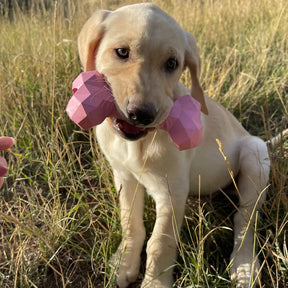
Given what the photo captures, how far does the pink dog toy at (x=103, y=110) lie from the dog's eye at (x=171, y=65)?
0.43 ft

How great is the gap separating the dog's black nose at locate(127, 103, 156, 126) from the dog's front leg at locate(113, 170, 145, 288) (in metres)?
0.57

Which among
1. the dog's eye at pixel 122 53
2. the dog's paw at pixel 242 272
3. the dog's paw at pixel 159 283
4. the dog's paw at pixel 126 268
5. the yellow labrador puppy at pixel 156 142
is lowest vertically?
the dog's paw at pixel 126 268

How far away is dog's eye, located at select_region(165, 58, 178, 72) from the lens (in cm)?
143

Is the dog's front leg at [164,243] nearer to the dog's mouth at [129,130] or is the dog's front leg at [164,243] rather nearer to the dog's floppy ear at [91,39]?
the dog's mouth at [129,130]

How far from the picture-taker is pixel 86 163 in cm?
249

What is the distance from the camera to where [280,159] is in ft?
6.42

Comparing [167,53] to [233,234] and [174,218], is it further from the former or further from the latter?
[233,234]

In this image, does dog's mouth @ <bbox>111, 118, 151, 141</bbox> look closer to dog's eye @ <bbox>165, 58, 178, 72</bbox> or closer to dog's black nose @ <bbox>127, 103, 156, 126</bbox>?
dog's black nose @ <bbox>127, 103, 156, 126</bbox>

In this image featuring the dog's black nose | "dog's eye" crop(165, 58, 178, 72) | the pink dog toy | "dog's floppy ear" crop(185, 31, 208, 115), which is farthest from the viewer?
"dog's floppy ear" crop(185, 31, 208, 115)

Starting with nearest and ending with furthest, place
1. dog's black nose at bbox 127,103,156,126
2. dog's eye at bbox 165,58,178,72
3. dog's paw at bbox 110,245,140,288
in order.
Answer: dog's black nose at bbox 127,103,156,126
dog's eye at bbox 165,58,178,72
dog's paw at bbox 110,245,140,288

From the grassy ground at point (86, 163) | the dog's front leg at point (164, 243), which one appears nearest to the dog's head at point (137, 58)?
the dog's front leg at point (164, 243)

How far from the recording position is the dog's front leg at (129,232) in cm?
174

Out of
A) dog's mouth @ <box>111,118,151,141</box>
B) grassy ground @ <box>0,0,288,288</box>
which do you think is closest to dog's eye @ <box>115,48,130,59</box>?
→ dog's mouth @ <box>111,118,151,141</box>

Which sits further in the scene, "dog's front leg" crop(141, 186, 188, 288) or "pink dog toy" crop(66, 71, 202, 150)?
"dog's front leg" crop(141, 186, 188, 288)
